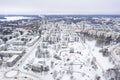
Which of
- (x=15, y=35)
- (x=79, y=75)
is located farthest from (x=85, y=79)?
(x=15, y=35)

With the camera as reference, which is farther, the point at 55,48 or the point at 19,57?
the point at 55,48

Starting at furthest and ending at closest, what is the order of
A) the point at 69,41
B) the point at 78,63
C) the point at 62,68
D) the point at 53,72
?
the point at 69,41, the point at 78,63, the point at 62,68, the point at 53,72

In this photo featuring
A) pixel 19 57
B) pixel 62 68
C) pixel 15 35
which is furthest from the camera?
pixel 15 35

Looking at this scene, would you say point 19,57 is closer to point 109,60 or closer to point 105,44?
point 109,60

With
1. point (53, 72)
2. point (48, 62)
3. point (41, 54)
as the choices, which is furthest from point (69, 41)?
point (53, 72)

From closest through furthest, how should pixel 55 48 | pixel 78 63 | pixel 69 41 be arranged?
1. pixel 78 63
2. pixel 55 48
3. pixel 69 41

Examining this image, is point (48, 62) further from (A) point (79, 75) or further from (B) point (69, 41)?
(B) point (69, 41)

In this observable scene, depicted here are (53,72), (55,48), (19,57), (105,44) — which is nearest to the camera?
(53,72)

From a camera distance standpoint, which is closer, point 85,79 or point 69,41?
point 85,79
